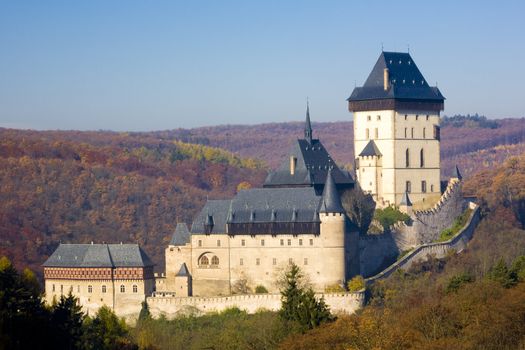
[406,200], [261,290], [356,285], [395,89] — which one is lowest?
[261,290]

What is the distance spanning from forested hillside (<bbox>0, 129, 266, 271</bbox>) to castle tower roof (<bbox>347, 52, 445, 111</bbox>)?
2173cm

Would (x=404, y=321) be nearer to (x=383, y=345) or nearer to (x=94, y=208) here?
→ (x=383, y=345)

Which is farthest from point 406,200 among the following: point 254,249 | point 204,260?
point 204,260

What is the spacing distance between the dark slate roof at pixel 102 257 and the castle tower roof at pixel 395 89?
54.2 ft

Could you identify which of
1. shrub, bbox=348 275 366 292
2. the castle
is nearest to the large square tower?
the castle

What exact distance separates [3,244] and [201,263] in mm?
30587

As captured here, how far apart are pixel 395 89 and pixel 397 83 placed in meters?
0.52

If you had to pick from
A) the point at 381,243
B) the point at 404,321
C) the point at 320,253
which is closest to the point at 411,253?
the point at 381,243

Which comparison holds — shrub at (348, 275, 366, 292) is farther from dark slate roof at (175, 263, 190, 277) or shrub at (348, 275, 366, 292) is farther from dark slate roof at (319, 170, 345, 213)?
dark slate roof at (175, 263, 190, 277)

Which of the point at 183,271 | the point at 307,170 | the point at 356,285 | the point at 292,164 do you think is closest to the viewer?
the point at 356,285

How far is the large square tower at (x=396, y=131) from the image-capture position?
87.9 metres

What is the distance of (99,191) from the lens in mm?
133750

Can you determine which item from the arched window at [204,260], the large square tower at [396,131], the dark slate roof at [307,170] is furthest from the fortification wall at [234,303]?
the large square tower at [396,131]

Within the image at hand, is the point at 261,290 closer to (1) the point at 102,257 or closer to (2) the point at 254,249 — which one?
(2) the point at 254,249
